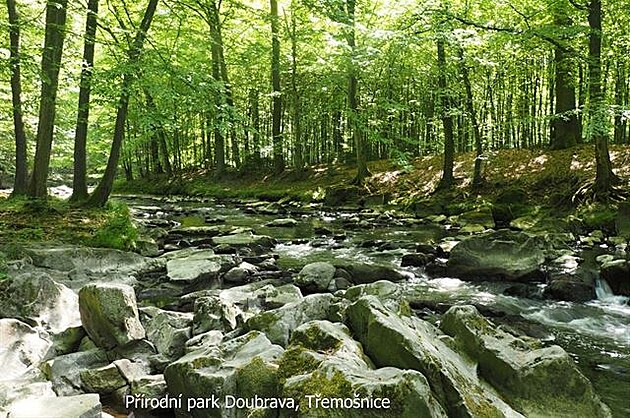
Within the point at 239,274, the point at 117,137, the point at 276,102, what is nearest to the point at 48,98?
the point at 117,137

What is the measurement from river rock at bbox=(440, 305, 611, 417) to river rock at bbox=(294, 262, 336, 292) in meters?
3.79

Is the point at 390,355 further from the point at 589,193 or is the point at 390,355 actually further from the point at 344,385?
the point at 589,193

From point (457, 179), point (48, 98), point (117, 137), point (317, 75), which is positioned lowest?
point (457, 179)

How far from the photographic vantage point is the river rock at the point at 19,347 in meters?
4.55

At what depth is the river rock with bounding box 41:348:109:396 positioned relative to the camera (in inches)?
165

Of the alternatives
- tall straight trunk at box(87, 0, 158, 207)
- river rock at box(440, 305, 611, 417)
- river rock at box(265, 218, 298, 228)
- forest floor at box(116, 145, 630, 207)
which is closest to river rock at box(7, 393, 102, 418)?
river rock at box(440, 305, 611, 417)

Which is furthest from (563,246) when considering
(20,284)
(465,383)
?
(20,284)

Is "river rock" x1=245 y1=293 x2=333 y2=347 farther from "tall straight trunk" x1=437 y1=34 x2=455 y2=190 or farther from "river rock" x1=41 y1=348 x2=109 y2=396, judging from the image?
"tall straight trunk" x1=437 y1=34 x2=455 y2=190

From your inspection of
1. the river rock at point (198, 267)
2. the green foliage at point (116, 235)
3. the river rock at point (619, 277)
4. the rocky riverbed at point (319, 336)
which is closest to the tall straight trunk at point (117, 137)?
the green foliage at point (116, 235)

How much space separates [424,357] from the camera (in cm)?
340

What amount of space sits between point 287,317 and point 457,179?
16.0 metres

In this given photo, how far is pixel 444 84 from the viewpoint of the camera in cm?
1830

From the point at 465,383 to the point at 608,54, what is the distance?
1532 cm

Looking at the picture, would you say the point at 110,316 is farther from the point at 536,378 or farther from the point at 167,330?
the point at 536,378
